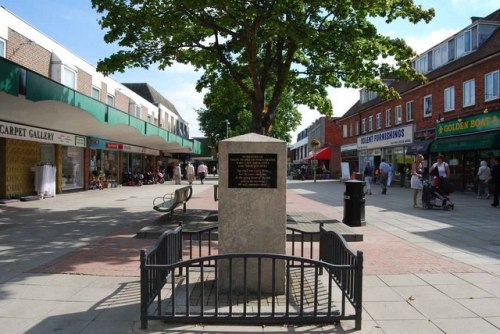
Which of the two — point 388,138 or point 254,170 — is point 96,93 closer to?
point 388,138

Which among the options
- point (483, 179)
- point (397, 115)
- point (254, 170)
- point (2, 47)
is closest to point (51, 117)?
point (2, 47)

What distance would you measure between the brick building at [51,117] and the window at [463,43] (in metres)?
17.8

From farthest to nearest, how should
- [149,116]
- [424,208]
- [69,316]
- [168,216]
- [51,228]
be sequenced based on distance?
[149,116], [424,208], [168,216], [51,228], [69,316]

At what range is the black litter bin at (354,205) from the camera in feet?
35.7

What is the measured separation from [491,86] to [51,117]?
60.9ft

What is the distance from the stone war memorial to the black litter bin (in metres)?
6.06

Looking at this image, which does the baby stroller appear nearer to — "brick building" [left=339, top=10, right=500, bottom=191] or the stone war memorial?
"brick building" [left=339, top=10, right=500, bottom=191]

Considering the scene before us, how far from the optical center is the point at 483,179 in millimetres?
18438

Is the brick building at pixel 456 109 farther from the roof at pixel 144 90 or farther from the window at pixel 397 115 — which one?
the roof at pixel 144 90

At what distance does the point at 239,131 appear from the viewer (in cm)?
4928

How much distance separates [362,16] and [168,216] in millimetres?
6745

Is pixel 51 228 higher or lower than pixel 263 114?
lower

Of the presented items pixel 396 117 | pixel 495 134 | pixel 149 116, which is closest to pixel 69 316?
pixel 495 134

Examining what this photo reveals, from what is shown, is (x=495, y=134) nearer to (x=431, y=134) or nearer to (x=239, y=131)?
(x=431, y=134)
